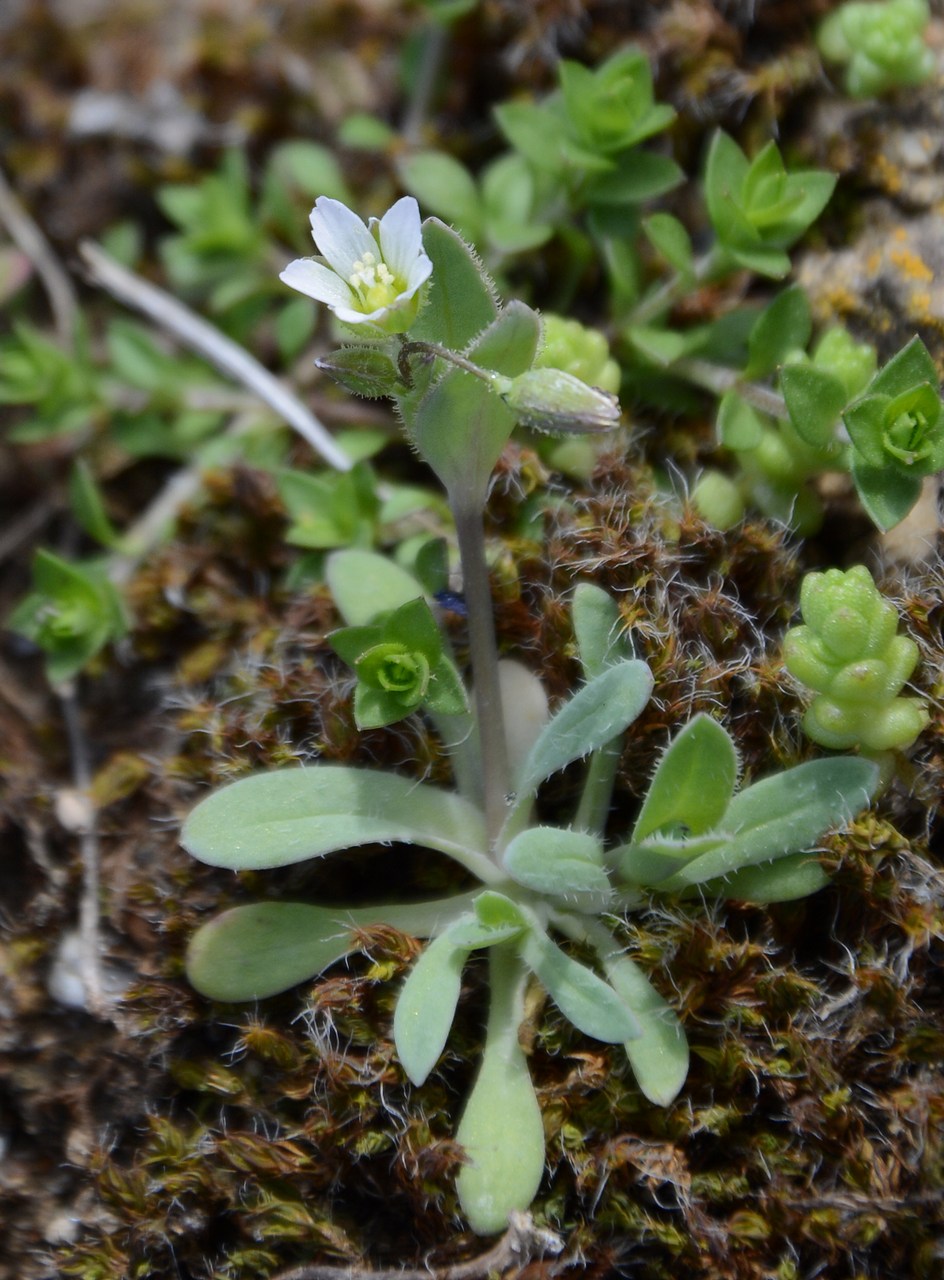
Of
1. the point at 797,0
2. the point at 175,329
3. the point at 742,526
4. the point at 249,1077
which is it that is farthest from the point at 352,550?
the point at 797,0

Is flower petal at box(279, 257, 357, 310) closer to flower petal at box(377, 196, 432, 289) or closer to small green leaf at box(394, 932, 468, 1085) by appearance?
flower petal at box(377, 196, 432, 289)

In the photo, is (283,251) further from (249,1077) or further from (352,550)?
(249,1077)

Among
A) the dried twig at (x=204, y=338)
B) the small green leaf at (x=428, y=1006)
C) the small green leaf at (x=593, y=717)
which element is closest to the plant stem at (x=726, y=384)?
the small green leaf at (x=593, y=717)

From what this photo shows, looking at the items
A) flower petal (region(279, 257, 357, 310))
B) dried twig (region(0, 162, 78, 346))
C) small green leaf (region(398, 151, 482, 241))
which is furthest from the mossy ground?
dried twig (region(0, 162, 78, 346))

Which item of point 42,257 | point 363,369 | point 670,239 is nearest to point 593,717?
point 363,369

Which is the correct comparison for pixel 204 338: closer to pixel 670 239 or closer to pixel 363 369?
pixel 670 239
